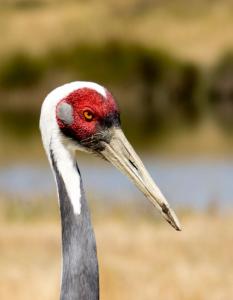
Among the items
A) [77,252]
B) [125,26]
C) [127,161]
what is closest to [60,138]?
[127,161]

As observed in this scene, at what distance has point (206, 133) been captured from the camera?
3822cm

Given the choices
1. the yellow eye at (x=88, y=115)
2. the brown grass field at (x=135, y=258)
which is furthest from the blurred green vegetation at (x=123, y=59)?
the yellow eye at (x=88, y=115)

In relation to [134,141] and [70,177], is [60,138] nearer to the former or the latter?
[70,177]

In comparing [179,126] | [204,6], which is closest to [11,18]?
[204,6]

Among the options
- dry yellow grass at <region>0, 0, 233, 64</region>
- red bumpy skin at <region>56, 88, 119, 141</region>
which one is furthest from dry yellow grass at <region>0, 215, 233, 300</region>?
dry yellow grass at <region>0, 0, 233, 64</region>

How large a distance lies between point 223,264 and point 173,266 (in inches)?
37.7

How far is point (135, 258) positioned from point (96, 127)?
6.63 m

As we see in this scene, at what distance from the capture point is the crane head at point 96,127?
520cm

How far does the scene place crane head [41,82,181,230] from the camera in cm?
520

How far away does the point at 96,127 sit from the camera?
5.29 meters

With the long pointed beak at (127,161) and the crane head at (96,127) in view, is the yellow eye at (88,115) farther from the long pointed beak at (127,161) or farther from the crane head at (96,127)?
the long pointed beak at (127,161)

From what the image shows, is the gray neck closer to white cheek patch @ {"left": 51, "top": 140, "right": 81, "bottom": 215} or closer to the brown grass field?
white cheek patch @ {"left": 51, "top": 140, "right": 81, "bottom": 215}

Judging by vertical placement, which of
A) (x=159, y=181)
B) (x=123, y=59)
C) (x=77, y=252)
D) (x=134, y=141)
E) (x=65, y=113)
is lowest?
(x=123, y=59)

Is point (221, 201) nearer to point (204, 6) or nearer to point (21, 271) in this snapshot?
point (21, 271)
